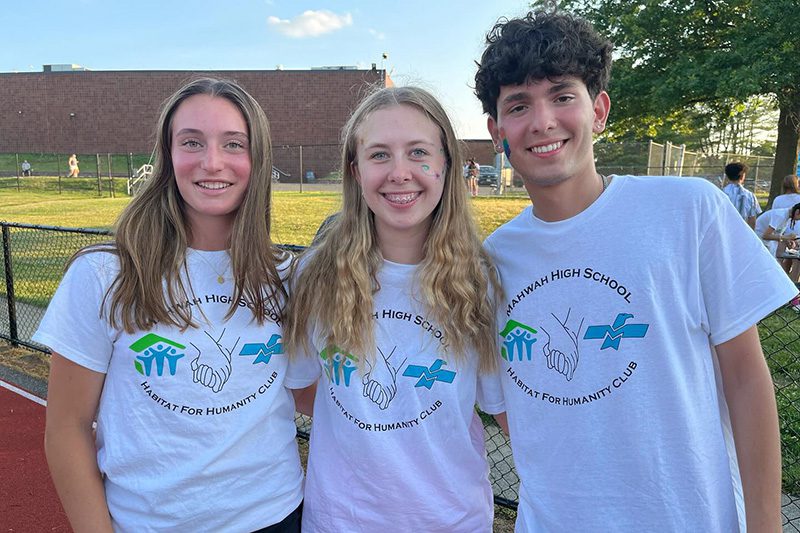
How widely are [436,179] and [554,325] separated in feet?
2.12

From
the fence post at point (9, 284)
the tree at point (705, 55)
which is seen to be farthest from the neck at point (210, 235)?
the tree at point (705, 55)

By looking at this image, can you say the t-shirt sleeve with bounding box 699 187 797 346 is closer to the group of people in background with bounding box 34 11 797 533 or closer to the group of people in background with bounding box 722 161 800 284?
the group of people in background with bounding box 34 11 797 533

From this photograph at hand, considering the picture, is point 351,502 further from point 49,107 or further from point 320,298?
point 49,107

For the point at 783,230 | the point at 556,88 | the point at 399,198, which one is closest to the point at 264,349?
the point at 399,198

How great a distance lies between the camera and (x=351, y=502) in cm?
177

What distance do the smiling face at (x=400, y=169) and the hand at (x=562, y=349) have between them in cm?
57

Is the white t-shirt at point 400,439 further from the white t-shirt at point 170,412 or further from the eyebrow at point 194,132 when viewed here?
the eyebrow at point 194,132

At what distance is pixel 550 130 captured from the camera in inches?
64.9

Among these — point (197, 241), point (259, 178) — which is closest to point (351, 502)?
point (197, 241)

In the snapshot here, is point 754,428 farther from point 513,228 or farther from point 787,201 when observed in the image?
point 787,201

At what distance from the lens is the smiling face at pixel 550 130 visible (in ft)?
5.45

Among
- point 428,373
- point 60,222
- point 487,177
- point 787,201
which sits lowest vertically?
point 60,222

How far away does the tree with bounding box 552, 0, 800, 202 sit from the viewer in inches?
555

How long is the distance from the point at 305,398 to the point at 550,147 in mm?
1287
